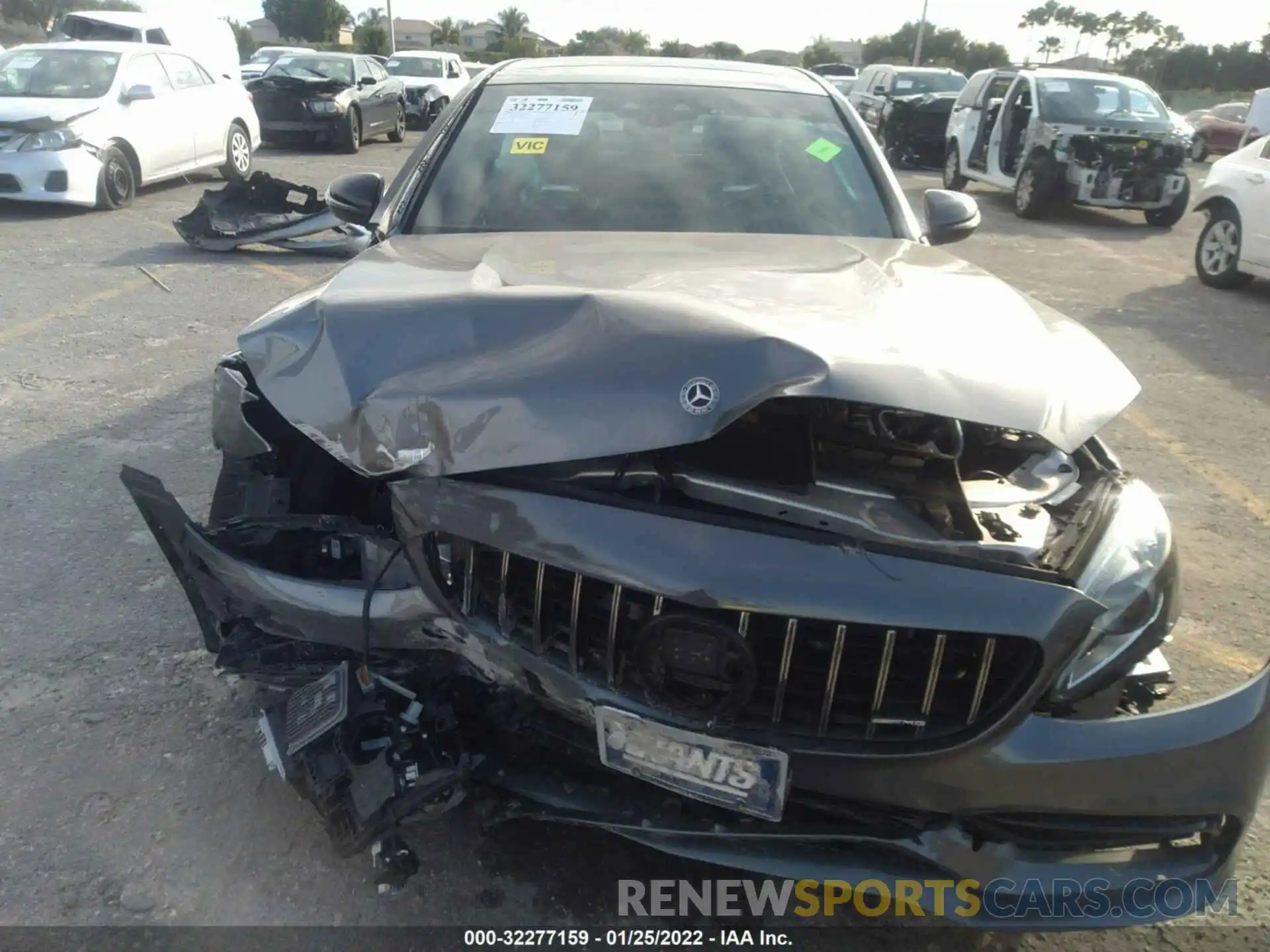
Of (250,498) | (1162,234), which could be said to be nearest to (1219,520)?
(250,498)

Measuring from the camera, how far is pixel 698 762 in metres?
1.84

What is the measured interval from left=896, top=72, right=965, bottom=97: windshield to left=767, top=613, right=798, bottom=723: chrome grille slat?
1840cm

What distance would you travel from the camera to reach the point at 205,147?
11.5m

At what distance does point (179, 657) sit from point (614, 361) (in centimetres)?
183

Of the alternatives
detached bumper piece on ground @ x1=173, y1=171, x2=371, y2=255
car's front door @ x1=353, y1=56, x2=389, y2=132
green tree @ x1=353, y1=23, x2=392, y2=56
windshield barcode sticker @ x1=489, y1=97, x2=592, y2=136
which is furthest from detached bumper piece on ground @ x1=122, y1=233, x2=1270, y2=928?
green tree @ x1=353, y1=23, x2=392, y2=56

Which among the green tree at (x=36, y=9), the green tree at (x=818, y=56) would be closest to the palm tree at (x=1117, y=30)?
the green tree at (x=818, y=56)

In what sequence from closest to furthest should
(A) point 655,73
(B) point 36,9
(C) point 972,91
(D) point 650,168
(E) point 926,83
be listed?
(D) point 650,168, (A) point 655,73, (C) point 972,91, (E) point 926,83, (B) point 36,9

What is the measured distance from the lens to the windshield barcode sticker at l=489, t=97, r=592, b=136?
11.6ft

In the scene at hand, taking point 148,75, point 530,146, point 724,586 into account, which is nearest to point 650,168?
point 530,146

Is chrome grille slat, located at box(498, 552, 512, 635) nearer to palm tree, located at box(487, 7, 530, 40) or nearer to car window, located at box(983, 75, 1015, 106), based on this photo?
car window, located at box(983, 75, 1015, 106)

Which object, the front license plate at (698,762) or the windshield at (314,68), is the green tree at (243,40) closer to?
the windshield at (314,68)

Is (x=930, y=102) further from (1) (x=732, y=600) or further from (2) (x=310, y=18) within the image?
(2) (x=310, y=18)

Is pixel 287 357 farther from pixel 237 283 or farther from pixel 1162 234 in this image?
pixel 1162 234

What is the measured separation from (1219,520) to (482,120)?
136 inches
